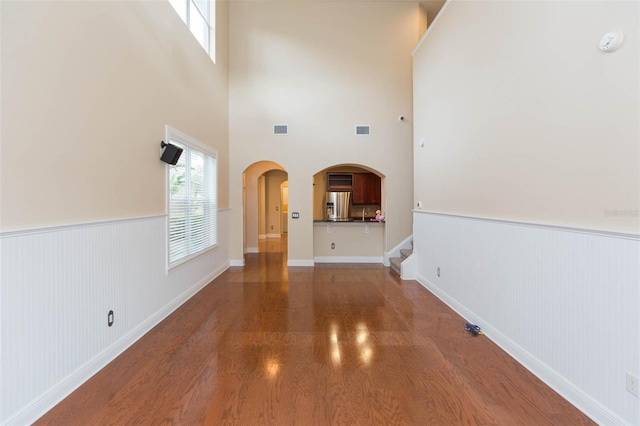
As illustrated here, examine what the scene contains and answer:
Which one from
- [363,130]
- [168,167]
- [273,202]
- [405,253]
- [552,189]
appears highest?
[363,130]

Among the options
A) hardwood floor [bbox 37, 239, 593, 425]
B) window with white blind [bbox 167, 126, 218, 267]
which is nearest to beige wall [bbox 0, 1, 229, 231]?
window with white blind [bbox 167, 126, 218, 267]

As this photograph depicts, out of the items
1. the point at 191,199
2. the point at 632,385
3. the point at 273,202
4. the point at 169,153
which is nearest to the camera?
the point at 632,385

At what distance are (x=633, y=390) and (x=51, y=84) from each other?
3804mm

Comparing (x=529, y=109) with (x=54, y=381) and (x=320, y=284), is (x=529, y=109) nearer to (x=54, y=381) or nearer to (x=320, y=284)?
(x=320, y=284)

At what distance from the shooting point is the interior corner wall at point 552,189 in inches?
63.3

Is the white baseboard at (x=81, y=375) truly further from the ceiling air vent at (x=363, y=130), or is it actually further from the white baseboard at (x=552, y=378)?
the ceiling air vent at (x=363, y=130)

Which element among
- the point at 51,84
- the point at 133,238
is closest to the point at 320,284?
the point at 133,238

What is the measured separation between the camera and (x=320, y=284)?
15.7 ft

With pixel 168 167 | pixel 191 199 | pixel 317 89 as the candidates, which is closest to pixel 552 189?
pixel 168 167

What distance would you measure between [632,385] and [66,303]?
133 inches

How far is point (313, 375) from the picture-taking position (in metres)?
2.21

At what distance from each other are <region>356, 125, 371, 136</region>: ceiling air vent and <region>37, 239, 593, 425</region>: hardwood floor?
3700 mm

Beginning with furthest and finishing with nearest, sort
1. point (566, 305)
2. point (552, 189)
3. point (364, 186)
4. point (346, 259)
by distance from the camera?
point (364, 186), point (346, 259), point (552, 189), point (566, 305)

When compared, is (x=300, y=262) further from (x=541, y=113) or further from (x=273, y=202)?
(x=273, y=202)
